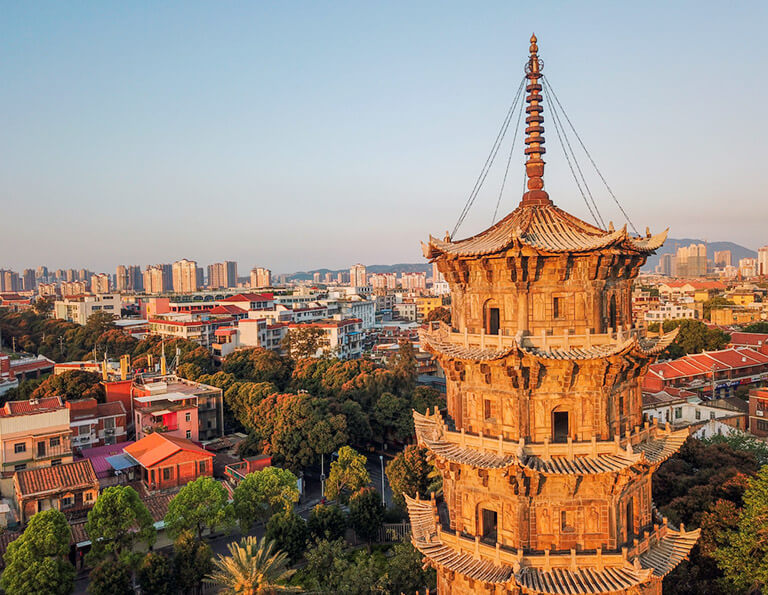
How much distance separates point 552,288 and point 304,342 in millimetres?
57940

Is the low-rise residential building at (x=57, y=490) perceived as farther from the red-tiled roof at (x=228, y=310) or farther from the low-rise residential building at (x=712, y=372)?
the red-tiled roof at (x=228, y=310)

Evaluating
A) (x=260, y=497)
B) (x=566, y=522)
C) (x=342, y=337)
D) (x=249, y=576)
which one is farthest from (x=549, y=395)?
(x=342, y=337)

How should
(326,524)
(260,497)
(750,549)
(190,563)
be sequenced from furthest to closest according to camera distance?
(260,497)
(326,524)
(190,563)
(750,549)

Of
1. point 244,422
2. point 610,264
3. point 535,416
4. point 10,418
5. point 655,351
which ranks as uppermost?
point 610,264

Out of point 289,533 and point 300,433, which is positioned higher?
point 300,433

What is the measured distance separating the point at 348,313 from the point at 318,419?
62.5m

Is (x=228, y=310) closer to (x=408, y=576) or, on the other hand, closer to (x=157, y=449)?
(x=157, y=449)

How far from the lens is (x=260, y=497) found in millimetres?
31094

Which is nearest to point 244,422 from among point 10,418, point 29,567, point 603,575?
point 10,418

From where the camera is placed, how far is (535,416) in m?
13.7

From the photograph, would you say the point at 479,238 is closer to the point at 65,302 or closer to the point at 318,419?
the point at 318,419

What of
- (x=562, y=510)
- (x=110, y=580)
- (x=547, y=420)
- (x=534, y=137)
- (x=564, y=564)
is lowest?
(x=110, y=580)

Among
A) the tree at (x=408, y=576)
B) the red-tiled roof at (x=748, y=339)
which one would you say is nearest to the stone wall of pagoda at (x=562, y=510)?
the tree at (x=408, y=576)

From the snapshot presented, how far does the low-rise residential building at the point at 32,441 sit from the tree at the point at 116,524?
35.7ft
